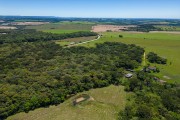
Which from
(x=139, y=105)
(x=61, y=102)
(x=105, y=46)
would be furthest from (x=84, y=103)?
(x=105, y=46)

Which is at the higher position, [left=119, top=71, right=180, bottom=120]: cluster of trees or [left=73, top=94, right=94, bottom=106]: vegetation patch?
[left=119, top=71, right=180, bottom=120]: cluster of trees

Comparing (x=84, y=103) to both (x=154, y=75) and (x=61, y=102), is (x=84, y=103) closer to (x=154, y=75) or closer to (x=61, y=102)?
(x=61, y=102)

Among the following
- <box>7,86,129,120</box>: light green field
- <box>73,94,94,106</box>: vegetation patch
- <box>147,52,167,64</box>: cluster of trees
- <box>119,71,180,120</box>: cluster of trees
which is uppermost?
<box>147,52,167,64</box>: cluster of trees

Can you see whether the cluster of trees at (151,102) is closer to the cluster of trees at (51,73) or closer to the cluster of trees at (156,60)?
the cluster of trees at (51,73)

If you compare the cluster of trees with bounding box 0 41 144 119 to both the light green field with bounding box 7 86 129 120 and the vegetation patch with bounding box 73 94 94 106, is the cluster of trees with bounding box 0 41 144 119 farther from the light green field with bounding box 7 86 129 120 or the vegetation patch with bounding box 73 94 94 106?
the vegetation patch with bounding box 73 94 94 106

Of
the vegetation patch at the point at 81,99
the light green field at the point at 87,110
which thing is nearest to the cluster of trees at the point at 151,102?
the light green field at the point at 87,110

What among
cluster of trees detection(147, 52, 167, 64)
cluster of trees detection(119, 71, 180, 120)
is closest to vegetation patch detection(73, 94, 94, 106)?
cluster of trees detection(119, 71, 180, 120)
